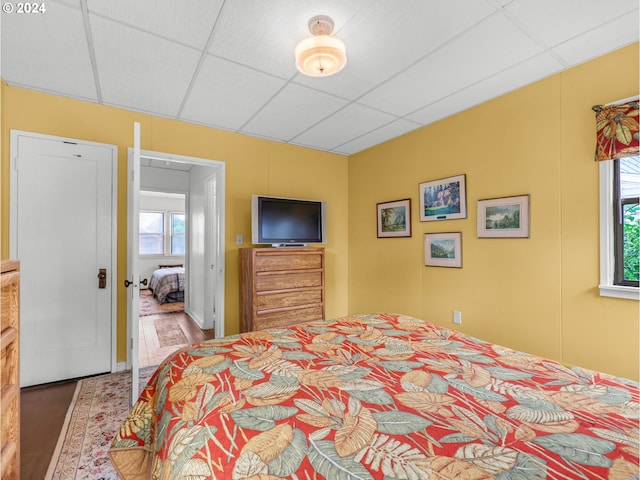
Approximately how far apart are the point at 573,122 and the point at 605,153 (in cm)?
35

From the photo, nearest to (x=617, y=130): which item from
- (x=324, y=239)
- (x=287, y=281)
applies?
(x=324, y=239)

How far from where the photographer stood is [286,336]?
1.71 meters

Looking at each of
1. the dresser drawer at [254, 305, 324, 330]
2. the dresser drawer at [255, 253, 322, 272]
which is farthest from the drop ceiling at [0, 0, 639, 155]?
the dresser drawer at [254, 305, 324, 330]

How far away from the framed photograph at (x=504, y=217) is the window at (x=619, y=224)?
0.48m

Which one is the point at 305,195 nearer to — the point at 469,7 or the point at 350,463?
the point at 469,7

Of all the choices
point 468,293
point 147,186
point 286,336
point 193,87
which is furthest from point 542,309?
point 147,186

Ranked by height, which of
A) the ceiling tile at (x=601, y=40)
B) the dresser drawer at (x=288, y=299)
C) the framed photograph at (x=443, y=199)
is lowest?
the dresser drawer at (x=288, y=299)

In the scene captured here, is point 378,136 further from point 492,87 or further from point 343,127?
point 492,87

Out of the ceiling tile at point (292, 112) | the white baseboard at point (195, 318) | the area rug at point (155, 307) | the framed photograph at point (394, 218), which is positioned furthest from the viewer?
the area rug at point (155, 307)

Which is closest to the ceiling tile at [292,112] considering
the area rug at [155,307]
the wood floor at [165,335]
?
the wood floor at [165,335]

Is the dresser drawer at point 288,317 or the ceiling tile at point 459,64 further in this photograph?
the dresser drawer at point 288,317

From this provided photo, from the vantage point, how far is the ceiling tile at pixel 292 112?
264 cm

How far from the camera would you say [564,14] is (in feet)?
5.62

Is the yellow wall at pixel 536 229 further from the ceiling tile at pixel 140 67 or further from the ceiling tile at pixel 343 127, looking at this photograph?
the ceiling tile at pixel 140 67
